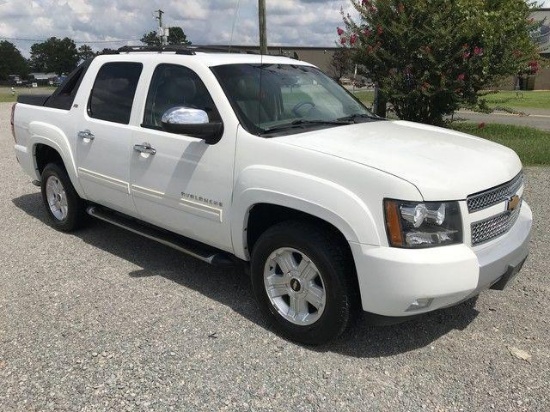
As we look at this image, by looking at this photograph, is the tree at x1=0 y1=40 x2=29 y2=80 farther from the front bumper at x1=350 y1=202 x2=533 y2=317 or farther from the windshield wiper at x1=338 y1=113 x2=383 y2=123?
the front bumper at x1=350 y1=202 x2=533 y2=317

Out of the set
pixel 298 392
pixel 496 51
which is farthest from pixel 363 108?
pixel 496 51

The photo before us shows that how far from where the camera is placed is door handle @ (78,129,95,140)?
190 inches

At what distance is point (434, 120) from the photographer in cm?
1060

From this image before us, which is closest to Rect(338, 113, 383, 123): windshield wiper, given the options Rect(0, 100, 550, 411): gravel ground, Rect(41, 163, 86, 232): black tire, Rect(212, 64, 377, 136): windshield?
Rect(212, 64, 377, 136): windshield

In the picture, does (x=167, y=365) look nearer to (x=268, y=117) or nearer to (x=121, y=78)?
(x=268, y=117)

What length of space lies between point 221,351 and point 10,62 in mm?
115259

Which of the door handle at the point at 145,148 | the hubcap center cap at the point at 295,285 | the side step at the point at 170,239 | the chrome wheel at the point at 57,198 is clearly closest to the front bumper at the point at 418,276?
the hubcap center cap at the point at 295,285

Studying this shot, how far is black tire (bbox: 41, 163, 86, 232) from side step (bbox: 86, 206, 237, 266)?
0.28 meters

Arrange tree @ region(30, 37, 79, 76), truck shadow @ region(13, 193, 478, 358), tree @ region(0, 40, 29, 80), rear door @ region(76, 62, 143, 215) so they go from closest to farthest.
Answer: truck shadow @ region(13, 193, 478, 358) → rear door @ region(76, 62, 143, 215) → tree @ region(0, 40, 29, 80) → tree @ region(30, 37, 79, 76)

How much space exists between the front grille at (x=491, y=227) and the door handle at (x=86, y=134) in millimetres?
3313

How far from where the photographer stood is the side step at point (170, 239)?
3.97 m

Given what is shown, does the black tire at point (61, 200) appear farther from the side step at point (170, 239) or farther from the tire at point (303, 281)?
the tire at point (303, 281)

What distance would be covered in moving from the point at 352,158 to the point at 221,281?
6.18 feet

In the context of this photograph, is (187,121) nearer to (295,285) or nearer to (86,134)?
(295,285)
